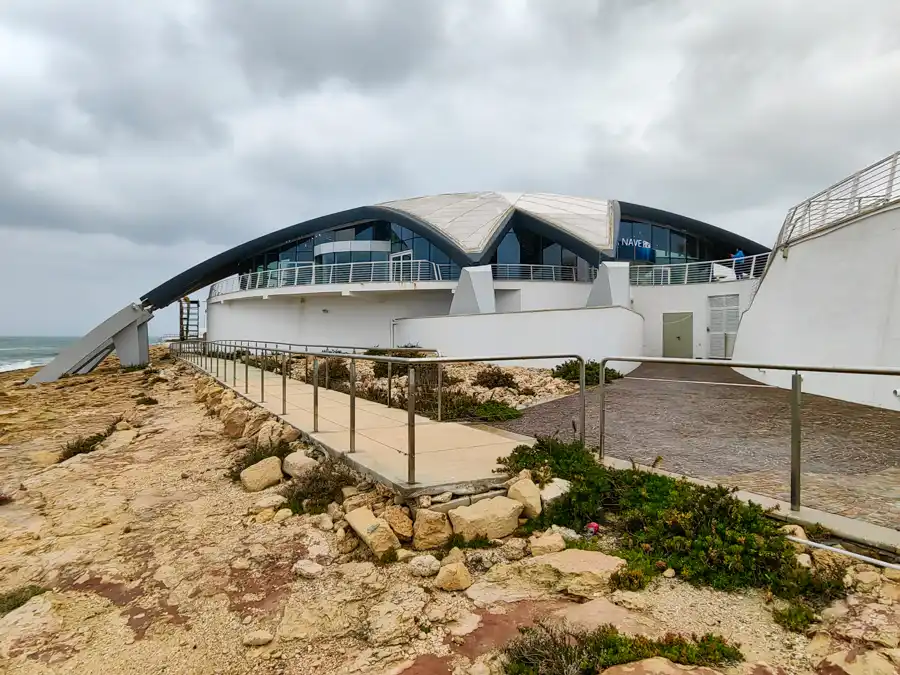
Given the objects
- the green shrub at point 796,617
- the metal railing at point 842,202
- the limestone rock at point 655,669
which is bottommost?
the limestone rock at point 655,669

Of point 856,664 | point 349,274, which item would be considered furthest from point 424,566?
point 349,274

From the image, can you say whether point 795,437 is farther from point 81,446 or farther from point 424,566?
point 81,446

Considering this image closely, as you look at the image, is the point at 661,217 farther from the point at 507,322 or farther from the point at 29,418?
the point at 29,418

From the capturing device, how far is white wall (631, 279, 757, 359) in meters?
21.7

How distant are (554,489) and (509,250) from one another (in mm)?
23905

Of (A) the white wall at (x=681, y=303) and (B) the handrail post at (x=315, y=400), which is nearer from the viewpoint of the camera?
(B) the handrail post at (x=315, y=400)

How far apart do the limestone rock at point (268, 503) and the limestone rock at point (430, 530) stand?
1723mm

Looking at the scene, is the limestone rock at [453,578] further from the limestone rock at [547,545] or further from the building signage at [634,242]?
the building signage at [634,242]

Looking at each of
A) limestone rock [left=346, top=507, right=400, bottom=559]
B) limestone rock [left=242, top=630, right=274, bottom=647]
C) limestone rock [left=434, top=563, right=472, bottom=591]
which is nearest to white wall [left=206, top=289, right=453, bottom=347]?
limestone rock [left=346, top=507, right=400, bottom=559]

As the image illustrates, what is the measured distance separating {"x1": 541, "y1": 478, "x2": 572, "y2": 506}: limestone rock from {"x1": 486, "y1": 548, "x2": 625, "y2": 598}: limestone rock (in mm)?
599

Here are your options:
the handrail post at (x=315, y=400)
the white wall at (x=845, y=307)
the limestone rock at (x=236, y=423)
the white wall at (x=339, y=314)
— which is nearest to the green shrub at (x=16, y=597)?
the handrail post at (x=315, y=400)

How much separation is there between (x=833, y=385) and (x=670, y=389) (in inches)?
132

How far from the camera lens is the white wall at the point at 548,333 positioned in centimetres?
1481

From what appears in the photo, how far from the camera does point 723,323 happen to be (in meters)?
21.8
